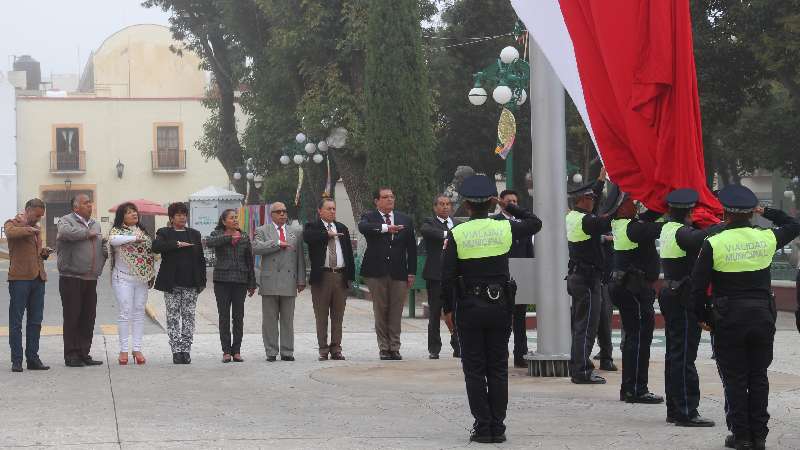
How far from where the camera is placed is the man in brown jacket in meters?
13.8

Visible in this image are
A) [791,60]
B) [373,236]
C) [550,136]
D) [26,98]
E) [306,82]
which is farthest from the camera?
[26,98]

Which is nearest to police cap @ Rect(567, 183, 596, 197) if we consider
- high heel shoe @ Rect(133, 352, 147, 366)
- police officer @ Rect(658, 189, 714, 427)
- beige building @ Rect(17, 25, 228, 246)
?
police officer @ Rect(658, 189, 714, 427)

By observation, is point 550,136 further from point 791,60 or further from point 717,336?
point 791,60

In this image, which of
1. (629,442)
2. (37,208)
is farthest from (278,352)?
(629,442)

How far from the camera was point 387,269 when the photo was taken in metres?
15.0

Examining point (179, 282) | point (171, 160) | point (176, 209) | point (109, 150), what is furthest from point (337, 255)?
point (109, 150)

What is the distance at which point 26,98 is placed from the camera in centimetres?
6712

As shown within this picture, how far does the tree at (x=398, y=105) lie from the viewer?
30312mm

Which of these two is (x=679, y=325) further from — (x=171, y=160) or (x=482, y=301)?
(x=171, y=160)

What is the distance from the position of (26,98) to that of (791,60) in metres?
49.3

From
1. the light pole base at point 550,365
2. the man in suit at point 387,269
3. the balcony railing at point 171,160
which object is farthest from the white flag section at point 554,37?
the balcony railing at point 171,160

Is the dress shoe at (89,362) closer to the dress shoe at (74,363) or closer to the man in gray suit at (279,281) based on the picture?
the dress shoe at (74,363)

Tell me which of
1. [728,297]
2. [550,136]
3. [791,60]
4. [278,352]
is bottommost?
[278,352]

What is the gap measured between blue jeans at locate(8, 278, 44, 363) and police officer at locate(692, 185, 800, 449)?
770cm
